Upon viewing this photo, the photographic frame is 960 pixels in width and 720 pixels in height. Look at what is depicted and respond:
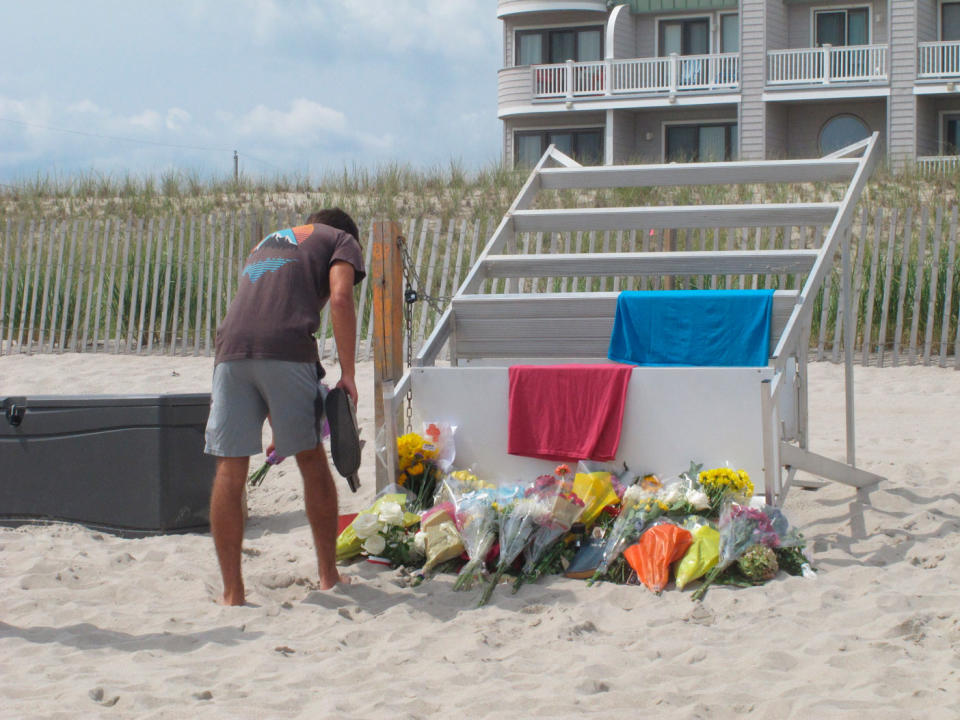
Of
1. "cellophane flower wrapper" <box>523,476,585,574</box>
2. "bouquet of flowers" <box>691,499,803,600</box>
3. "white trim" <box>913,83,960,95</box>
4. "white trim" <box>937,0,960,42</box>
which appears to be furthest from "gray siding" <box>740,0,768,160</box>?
"cellophane flower wrapper" <box>523,476,585,574</box>

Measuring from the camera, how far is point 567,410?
502cm

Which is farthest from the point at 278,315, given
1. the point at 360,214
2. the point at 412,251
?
the point at 360,214

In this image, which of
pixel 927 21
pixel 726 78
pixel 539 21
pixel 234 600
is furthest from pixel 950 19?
pixel 234 600

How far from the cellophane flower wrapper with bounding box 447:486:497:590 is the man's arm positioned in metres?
0.77

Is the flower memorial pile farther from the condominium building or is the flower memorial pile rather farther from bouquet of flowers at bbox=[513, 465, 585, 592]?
the condominium building

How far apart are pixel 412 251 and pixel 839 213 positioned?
6.54 metres

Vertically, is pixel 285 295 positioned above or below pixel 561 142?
below

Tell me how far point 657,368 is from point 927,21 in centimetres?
2272

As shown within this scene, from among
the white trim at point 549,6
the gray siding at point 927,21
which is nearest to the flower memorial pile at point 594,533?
the gray siding at point 927,21

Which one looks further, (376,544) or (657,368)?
(657,368)

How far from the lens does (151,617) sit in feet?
13.3

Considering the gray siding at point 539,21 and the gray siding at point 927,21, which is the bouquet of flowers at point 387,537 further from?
the gray siding at point 539,21

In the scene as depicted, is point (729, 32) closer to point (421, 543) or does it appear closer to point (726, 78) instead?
point (726, 78)

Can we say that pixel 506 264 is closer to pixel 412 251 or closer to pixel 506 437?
pixel 506 437
